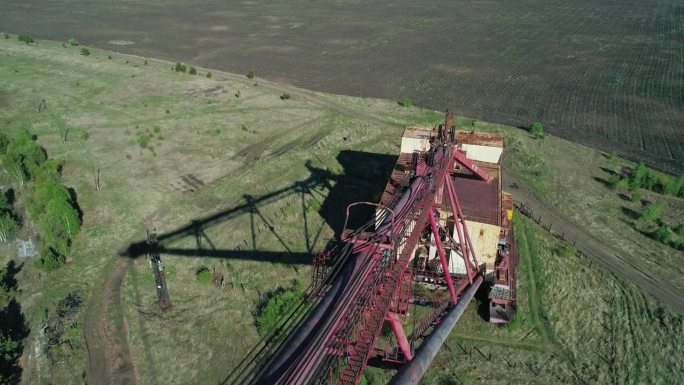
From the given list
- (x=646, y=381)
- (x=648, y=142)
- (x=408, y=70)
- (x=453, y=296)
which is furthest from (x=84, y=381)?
(x=408, y=70)

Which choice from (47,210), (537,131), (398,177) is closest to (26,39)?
(47,210)

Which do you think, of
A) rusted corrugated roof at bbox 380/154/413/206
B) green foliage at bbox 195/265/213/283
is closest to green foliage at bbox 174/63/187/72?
rusted corrugated roof at bbox 380/154/413/206

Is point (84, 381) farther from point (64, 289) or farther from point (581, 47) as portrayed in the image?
point (581, 47)

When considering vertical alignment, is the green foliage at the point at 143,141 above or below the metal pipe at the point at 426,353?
above

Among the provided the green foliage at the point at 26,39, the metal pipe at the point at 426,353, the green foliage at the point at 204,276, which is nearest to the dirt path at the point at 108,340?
the green foliage at the point at 204,276

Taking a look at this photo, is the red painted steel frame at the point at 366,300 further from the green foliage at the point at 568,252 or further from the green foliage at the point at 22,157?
the green foliage at the point at 22,157

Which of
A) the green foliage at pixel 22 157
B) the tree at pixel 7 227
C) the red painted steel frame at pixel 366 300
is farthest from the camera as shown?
the green foliage at pixel 22 157

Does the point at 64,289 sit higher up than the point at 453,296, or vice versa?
the point at 453,296

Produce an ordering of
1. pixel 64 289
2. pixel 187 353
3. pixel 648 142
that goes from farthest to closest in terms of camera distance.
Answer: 1. pixel 648 142
2. pixel 64 289
3. pixel 187 353
